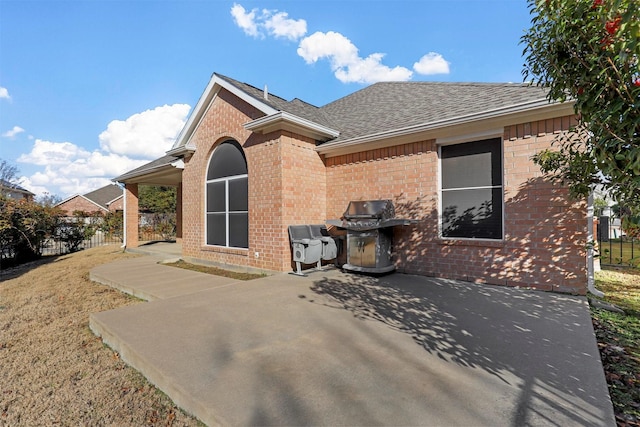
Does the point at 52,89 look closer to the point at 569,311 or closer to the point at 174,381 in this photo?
the point at 174,381

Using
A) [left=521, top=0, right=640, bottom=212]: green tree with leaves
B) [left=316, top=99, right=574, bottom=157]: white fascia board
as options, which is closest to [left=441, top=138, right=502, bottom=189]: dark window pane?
[left=316, top=99, right=574, bottom=157]: white fascia board

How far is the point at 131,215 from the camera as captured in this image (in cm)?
1428

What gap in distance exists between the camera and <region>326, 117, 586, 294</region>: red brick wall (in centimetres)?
498

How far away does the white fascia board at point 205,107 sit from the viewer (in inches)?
297

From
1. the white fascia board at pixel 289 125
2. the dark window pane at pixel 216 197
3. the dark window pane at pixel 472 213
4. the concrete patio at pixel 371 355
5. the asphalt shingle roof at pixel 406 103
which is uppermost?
the asphalt shingle roof at pixel 406 103

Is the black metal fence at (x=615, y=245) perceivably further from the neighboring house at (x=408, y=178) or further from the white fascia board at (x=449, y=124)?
the white fascia board at (x=449, y=124)

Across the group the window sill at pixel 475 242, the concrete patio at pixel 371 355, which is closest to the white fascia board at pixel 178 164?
the concrete patio at pixel 371 355

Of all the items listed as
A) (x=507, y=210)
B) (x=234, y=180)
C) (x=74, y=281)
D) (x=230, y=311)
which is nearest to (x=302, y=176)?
(x=234, y=180)

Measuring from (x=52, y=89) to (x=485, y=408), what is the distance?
17.6m

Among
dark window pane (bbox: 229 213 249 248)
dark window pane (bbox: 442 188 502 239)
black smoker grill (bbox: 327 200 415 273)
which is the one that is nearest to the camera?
dark window pane (bbox: 442 188 502 239)

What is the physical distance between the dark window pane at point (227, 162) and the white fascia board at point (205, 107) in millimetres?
1200

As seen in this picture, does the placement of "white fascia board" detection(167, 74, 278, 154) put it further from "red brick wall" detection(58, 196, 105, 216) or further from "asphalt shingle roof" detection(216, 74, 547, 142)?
"red brick wall" detection(58, 196, 105, 216)

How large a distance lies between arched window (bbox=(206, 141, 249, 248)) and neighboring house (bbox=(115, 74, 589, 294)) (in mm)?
35

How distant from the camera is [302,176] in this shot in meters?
7.66
